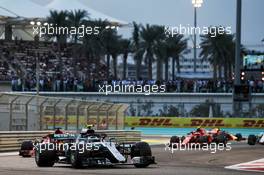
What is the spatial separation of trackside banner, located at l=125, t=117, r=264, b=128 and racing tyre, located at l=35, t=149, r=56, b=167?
31.2 m

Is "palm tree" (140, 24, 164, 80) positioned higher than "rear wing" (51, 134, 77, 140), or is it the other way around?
Result: "palm tree" (140, 24, 164, 80)

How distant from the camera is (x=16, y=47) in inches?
2904

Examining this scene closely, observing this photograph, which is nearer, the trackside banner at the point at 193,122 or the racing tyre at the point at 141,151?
the racing tyre at the point at 141,151

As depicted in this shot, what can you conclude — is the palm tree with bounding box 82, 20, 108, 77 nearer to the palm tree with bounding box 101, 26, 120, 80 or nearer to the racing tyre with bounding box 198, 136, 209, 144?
the palm tree with bounding box 101, 26, 120, 80

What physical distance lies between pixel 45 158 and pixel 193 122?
104 feet

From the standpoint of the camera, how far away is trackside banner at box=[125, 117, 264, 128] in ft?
161

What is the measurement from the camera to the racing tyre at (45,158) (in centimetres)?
1888

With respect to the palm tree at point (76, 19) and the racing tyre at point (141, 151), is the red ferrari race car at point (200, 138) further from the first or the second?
the palm tree at point (76, 19)

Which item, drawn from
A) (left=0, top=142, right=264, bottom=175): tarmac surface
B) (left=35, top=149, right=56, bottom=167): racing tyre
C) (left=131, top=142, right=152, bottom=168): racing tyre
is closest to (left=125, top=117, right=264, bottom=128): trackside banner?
(left=0, top=142, right=264, bottom=175): tarmac surface

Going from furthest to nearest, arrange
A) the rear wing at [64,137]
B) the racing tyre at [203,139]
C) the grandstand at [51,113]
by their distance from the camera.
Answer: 1. the racing tyre at [203,139]
2. the grandstand at [51,113]
3. the rear wing at [64,137]

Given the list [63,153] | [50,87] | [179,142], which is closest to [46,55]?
[50,87]

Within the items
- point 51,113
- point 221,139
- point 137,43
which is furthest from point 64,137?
point 137,43

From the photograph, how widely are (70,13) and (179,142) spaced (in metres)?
42.7

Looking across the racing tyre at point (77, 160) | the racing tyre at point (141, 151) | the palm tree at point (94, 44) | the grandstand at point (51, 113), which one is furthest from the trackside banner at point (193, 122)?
the racing tyre at point (77, 160)
